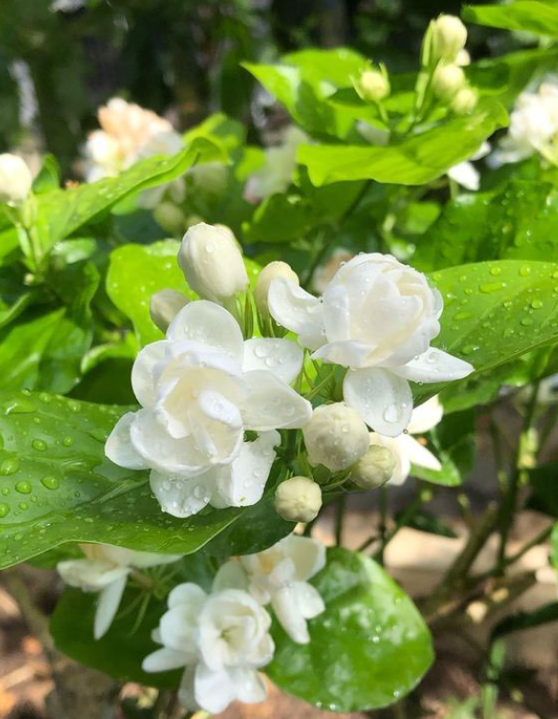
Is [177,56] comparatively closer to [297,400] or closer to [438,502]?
[438,502]

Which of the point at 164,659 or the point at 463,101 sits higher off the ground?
the point at 463,101

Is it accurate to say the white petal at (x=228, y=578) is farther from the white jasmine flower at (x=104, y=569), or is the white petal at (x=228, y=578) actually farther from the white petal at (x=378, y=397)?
the white petal at (x=378, y=397)

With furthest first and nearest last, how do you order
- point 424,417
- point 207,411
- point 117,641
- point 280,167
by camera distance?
point 280,167 < point 117,641 < point 424,417 < point 207,411

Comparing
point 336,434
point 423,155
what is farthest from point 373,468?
point 423,155

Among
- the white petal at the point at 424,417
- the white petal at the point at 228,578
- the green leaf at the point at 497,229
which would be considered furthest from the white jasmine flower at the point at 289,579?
the green leaf at the point at 497,229

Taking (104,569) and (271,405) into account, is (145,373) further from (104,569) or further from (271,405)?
(104,569)

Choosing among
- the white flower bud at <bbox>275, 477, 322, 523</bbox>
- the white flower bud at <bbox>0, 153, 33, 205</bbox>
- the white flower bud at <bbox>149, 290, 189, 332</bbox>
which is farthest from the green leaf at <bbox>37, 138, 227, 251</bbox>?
the white flower bud at <bbox>275, 477, 322, 523</bbox>

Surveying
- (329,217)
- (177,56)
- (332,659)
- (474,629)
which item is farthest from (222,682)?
(177,56)

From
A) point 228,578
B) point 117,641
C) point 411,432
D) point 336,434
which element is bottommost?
point 117,641
